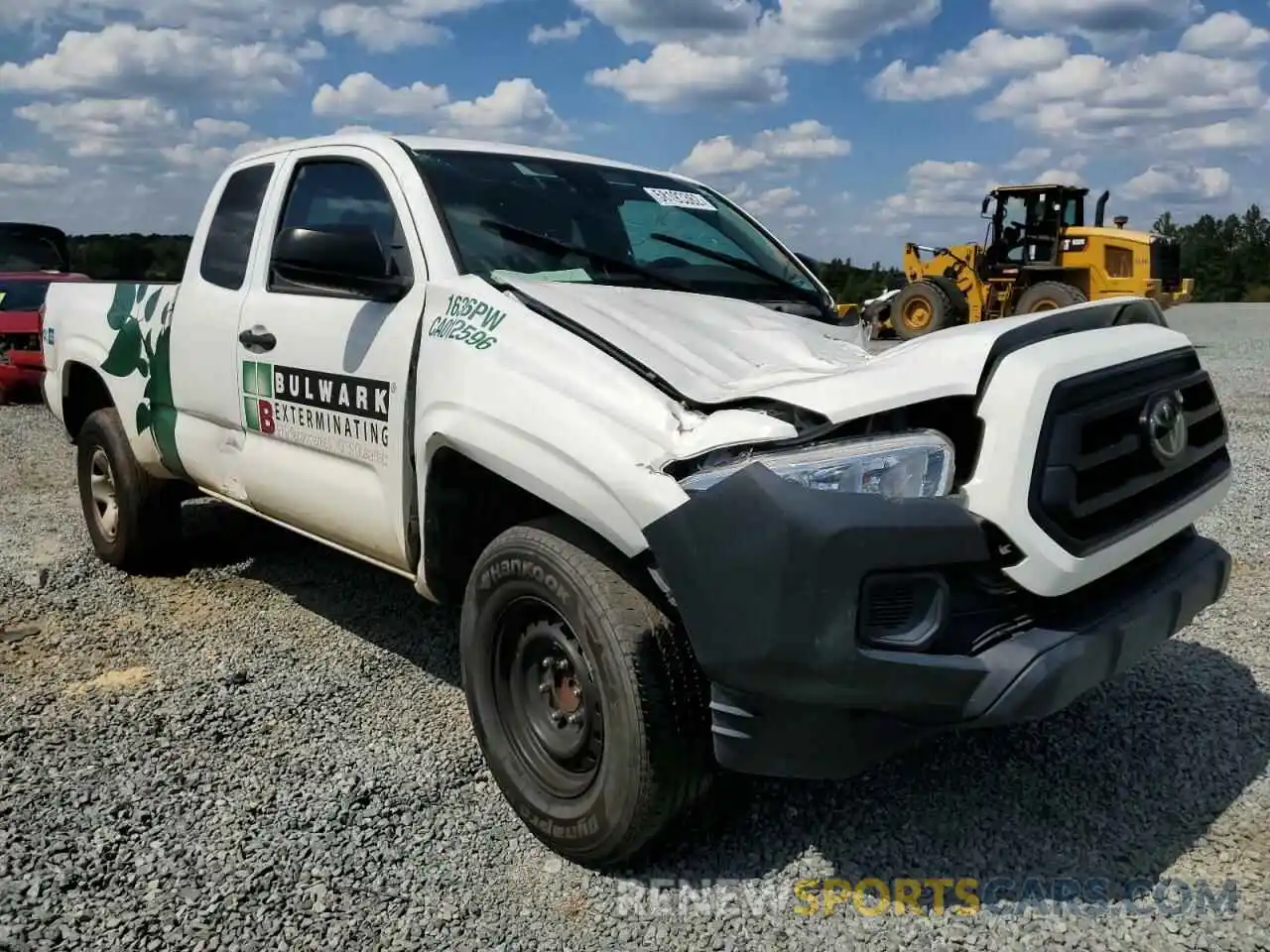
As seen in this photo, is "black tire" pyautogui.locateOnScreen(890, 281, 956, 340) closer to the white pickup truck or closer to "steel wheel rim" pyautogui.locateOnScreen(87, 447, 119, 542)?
"steel wheel rim" pyautogui.locateOnScreen(87, 447, 119, 542)

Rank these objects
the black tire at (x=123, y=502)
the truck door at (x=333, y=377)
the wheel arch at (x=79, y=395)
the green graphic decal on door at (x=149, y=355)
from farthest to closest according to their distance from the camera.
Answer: the wheel arch at (x=79, y=395) < the black tire at (x=123, y=502) < the green graphic decal on door at (x=149, y=355) < the truck door at (x=333, y=377)

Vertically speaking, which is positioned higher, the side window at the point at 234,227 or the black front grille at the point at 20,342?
the side window at the point at 234,227

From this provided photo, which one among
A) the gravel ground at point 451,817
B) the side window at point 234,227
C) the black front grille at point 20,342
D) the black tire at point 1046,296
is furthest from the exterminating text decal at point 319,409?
the black tire at point 1046,296

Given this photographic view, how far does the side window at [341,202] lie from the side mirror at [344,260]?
88 millimetres

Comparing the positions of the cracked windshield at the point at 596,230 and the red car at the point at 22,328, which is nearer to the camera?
the cracked windshield at the point at 596,230

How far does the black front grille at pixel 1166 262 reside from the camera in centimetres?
1675

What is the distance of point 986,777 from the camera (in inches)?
130

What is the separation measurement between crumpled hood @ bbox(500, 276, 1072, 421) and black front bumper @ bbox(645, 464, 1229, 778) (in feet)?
0.92

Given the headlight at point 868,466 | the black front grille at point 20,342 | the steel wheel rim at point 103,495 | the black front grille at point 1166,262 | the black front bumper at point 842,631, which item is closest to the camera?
the black front bumper at point 842,631

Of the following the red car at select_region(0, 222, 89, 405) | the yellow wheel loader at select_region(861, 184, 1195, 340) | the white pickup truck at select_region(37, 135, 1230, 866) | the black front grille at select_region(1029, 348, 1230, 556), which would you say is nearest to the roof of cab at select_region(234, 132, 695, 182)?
the white pickup truck at select_region(37, 135, 1230, 866)

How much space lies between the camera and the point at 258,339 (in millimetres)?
4176

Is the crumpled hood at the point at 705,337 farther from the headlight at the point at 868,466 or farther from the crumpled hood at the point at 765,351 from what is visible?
the headlight at the point at 868,466

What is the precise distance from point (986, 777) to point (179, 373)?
12.0 feet

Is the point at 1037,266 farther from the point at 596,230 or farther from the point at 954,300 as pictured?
the point at 596,230
